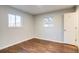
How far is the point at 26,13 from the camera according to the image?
1702mm

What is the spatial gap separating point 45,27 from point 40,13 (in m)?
0.30

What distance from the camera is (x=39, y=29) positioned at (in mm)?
1746

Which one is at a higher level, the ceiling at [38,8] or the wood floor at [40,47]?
the ceiling at [38,8]

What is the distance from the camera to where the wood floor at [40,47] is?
1566 mm

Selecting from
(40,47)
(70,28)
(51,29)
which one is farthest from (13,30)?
(70,28)

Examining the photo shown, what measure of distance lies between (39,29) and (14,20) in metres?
0.53

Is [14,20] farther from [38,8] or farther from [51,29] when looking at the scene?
[51,29]

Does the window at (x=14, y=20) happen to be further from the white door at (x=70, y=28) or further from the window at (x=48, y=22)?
the white door at (x=70, y=28)

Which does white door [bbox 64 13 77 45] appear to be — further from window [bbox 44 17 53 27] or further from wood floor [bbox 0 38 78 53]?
window [bbox 44 17 53 27]

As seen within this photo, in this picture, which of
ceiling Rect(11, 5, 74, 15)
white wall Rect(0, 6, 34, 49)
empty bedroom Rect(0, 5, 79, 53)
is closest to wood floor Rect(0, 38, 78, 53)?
empty bedroom Rect(0, 5, 79, 53)

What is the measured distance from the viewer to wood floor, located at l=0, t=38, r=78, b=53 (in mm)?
1566

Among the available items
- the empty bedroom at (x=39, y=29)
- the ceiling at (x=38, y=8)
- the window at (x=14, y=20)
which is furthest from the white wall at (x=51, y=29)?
the window at (x=14, y=20)

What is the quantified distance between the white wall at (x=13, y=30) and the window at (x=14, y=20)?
0.07 m
